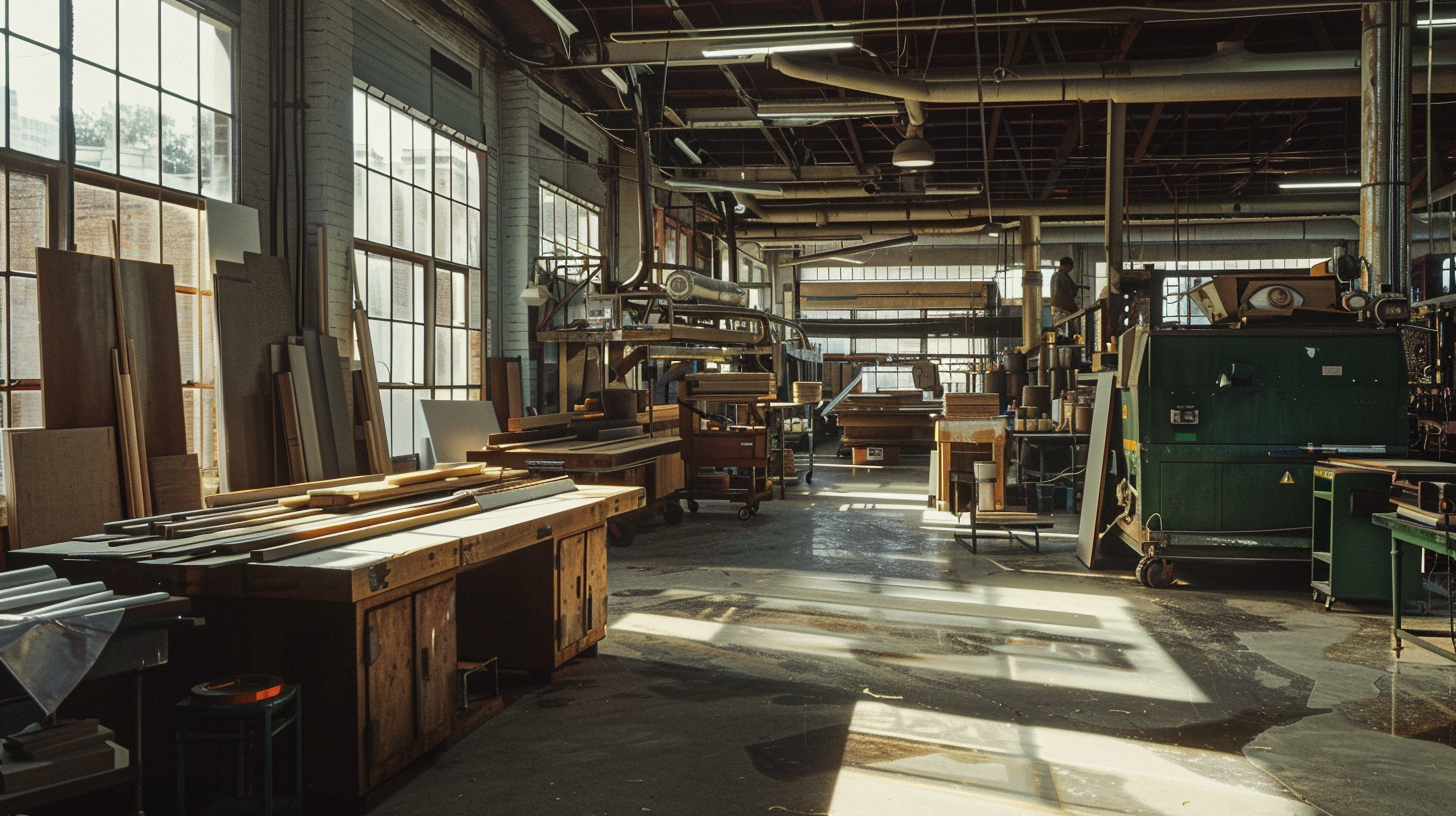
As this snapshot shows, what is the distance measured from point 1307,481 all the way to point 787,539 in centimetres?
424

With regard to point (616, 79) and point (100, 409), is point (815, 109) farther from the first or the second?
point (100, 409)

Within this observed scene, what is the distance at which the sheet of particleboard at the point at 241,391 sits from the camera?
5414 millimetres

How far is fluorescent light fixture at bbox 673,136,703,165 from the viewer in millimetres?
13122

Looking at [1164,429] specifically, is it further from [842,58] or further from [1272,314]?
[842,58]

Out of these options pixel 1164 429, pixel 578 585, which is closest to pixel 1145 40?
pixel 1164 429

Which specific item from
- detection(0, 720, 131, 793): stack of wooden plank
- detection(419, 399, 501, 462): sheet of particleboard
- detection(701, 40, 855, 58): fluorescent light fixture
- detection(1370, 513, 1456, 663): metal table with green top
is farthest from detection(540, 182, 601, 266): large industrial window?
detection(0, 720, 131, 793): stack of wooden plank

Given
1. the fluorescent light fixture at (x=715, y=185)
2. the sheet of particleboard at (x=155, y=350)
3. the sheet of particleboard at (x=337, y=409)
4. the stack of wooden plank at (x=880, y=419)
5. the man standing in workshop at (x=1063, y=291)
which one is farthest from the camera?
the stack of wooden plank at (x=880, y=419)

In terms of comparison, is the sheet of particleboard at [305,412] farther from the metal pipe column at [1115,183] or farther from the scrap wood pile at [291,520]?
the metal pipe column at [1115,183]

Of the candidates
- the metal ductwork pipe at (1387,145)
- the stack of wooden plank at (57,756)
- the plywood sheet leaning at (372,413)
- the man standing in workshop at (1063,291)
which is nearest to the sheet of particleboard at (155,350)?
the plywood sheet leaning at (372,413)

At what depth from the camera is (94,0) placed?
206 inches

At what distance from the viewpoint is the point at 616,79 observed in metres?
A: 10.1

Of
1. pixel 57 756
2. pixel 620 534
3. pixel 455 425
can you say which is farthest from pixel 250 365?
pixel 57 756

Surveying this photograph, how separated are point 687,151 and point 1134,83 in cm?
608

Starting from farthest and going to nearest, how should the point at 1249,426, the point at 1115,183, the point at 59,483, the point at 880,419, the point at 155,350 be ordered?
the point at 880,419 → the point at 1115,183 → the point at 1249,426 → the point at 155,350 → the point at 59,483
